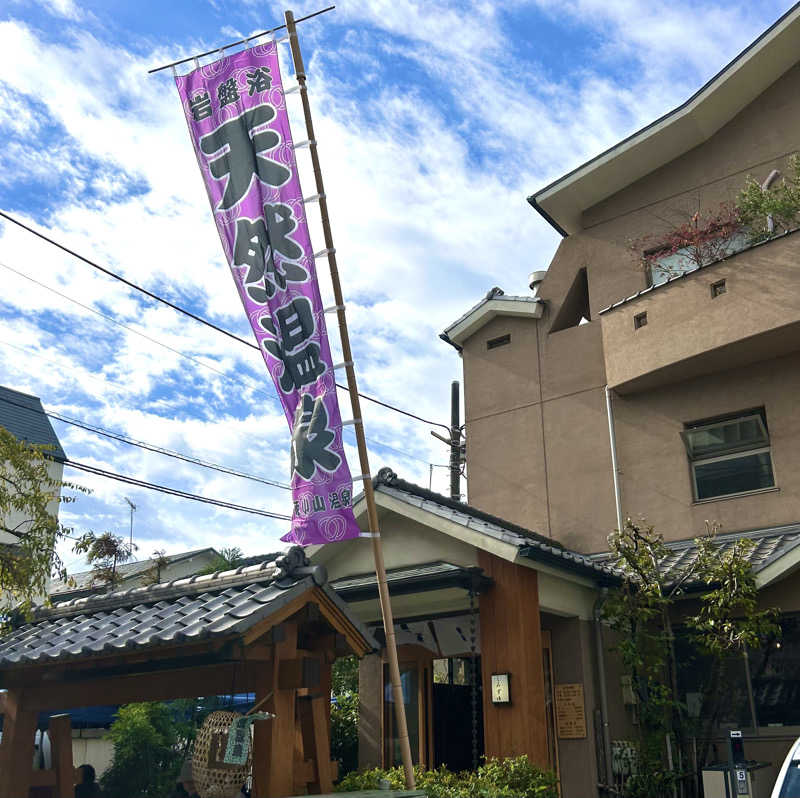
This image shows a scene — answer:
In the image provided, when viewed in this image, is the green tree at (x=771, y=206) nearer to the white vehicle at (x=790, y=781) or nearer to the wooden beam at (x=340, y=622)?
the white vehicle at (x=790, y=781)

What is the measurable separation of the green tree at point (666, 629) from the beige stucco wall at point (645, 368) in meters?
2.54

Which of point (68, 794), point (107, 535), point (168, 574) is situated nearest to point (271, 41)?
point (68, 794)

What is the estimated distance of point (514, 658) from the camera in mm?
10430

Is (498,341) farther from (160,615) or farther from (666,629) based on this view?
(160,615)

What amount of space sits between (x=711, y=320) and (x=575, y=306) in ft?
13.7

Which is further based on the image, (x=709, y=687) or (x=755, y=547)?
(x=755, y=547)

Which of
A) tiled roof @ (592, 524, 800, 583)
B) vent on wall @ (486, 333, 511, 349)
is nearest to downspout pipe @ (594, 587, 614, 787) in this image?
tiled roof @ (592, 524, 800, 583)

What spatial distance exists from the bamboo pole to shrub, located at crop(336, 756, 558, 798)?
1.37m

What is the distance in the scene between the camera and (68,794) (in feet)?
28.6

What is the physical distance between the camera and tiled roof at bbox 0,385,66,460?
27.1 metres

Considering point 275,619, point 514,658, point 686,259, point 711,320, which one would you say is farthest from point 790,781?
point 686,259

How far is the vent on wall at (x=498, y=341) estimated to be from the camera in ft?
56.9

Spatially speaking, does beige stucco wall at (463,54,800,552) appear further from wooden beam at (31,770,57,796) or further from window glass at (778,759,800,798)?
wooden beam at (31,770,57,796)

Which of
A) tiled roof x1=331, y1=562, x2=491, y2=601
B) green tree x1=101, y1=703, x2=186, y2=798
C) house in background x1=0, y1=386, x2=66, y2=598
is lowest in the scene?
green tree x1=101, y1=703, x2=186, y2=798
